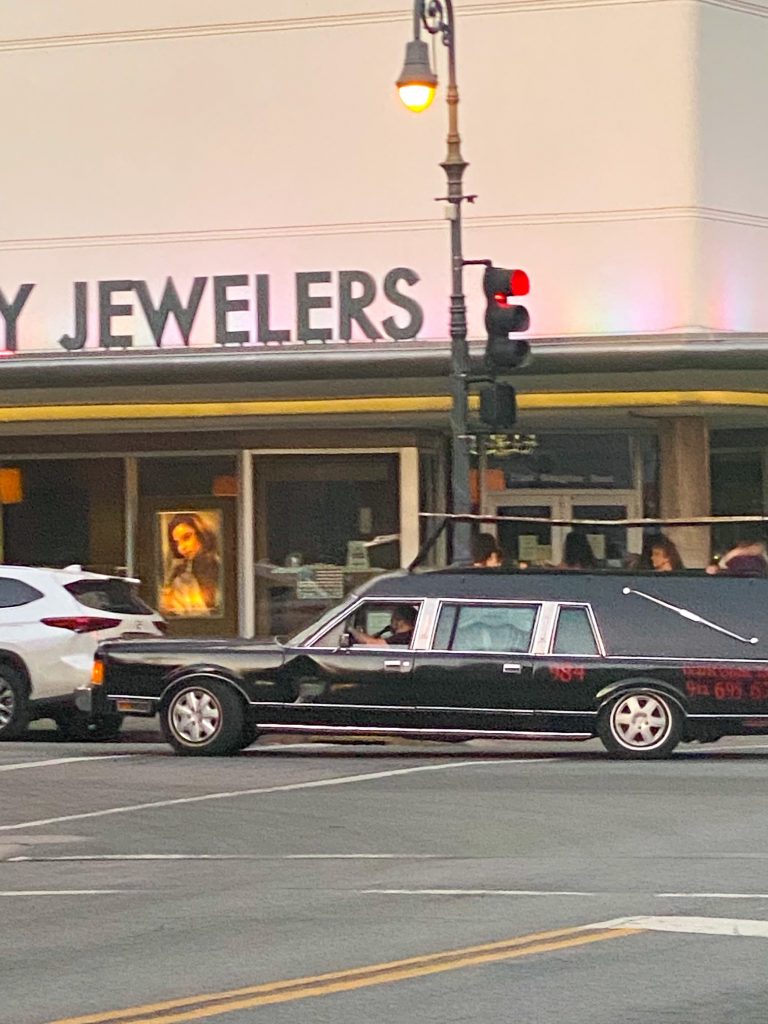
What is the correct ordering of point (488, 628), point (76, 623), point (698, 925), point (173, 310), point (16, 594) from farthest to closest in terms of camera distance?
point (173, 310) → point (16, 594) → point (76, 623) → point (488, 628) → point (698, 925)

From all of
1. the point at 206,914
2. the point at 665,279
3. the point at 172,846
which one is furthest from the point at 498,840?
the point at 665,279

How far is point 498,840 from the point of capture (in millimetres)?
11039

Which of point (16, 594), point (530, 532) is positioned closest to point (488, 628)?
point (16, 594)

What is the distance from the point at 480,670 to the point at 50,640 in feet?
14.6

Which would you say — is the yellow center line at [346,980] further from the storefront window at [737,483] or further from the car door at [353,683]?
the storefront window at [737,483]

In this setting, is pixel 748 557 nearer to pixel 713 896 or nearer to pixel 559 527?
pixel 559 527

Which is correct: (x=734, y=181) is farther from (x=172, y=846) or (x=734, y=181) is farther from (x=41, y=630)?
(x=172, y=846)

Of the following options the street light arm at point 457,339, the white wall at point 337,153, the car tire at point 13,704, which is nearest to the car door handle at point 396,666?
the street light arm at point 457,339

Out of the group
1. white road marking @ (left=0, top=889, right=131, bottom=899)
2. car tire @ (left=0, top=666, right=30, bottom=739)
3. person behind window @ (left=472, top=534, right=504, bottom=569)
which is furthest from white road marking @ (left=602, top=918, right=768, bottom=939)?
person behind window @ (left=472, top=534, right=504, bottom=569)

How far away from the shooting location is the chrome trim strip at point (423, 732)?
609 inches

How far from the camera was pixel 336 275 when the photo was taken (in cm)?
2341

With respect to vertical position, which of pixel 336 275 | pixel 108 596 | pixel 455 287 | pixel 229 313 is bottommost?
pixel 108 596

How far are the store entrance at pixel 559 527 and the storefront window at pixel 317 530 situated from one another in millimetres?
1444

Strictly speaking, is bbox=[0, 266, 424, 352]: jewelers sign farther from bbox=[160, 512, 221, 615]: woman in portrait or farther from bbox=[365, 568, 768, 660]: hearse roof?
bbox=[365, 568, 768, 660]: hearse roof
